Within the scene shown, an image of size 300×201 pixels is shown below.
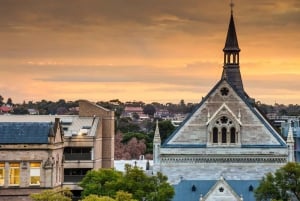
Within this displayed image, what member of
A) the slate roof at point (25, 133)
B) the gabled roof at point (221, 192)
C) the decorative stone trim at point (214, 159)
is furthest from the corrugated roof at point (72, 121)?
the slate roof at point (25, 133)

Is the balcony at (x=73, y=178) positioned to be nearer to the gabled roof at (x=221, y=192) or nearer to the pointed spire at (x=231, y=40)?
the gabled roof at (x=221, y=192)

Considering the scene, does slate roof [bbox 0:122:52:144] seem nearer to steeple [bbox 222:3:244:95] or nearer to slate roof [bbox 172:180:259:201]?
slate roof [bbox 172:180:259:201]

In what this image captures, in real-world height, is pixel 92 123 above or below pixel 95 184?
above

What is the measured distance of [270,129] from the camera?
124 metres

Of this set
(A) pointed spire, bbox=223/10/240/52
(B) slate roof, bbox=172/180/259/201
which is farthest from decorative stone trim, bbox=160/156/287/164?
(A) pointed spire, bbox=223/10/240/52

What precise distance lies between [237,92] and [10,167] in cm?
3517

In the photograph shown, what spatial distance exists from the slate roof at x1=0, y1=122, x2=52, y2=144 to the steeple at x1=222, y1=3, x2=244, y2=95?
4362 centimetres

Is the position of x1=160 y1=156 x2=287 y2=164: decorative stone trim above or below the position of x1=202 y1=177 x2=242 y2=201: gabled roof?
above

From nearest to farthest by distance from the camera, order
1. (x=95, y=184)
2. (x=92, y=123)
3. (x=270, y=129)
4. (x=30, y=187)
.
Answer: (x=30, y=187) < (x=95, y=184) < (x=270, y=129) < (x=92, y=123)

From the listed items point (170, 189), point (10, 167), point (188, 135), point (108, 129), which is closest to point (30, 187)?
point (10, 167)

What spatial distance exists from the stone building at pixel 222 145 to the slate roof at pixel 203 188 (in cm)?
69

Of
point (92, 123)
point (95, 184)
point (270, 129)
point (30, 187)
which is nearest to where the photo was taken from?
point (30, 187)

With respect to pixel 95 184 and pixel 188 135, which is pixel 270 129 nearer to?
pixel 188 135

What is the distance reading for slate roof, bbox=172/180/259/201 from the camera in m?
121
